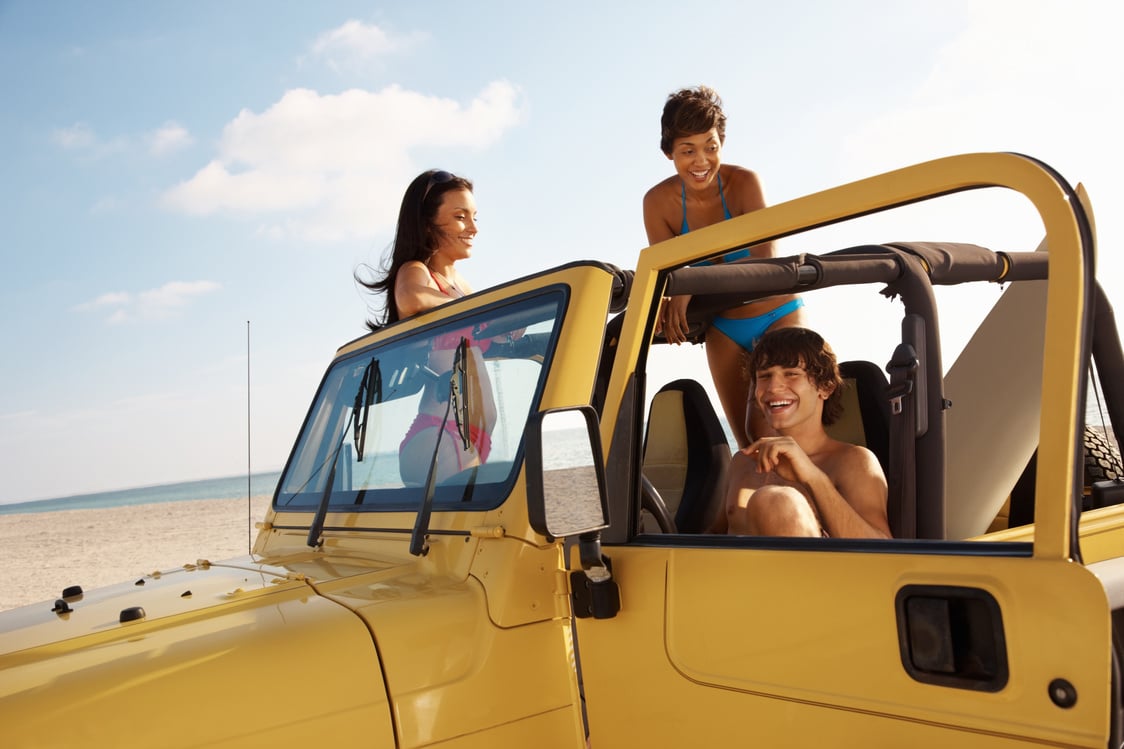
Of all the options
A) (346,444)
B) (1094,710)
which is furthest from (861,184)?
(346,444)

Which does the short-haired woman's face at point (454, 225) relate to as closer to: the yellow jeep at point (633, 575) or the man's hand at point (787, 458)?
the yellow jeep at point (633, 575)

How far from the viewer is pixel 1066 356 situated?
49.6 inches

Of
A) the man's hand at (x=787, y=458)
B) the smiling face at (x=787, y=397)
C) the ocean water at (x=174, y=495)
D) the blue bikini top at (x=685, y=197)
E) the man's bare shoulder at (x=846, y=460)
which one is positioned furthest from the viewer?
the ocean water at (x=174, y=495)

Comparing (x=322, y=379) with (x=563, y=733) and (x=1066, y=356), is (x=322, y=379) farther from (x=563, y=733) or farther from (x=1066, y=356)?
(x=1066, y=356)

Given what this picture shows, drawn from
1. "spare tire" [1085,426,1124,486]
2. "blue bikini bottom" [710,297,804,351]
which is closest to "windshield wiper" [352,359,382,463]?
"blue bikini bottom" [710,297,804,351]

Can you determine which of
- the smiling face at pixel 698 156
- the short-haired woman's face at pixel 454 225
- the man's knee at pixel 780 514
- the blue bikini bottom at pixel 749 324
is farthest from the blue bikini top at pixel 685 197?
the man's knee at pixel 780 514

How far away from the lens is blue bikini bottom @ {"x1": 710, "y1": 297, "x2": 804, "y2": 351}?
9.52 ft

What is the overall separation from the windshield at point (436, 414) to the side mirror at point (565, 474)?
1.31 feet

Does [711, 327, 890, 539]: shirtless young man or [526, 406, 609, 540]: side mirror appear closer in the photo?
[526, 406, 609, 540]: side mirror

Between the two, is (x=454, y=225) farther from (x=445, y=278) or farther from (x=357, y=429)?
(x=357, y=429)

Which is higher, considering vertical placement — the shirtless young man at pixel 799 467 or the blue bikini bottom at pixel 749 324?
the blue bikini bottom at pixel 749 324

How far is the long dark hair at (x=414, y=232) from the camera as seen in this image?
3543 millimetres

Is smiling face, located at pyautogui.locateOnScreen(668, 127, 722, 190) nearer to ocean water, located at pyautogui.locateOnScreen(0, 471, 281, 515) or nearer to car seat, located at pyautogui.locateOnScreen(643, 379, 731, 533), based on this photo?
car seat, located at pyautogui.locateOnScreen(643, 379, 731, 533)

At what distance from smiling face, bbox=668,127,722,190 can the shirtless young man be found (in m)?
1.02
